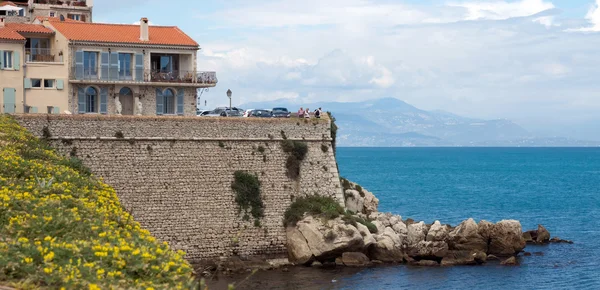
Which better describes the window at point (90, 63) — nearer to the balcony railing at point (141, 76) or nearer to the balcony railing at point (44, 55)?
the balcony railing at point (141, 76)

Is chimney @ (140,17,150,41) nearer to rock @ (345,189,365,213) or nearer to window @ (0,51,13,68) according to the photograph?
window @ (0,51,13,68)

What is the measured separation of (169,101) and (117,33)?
4.62 m

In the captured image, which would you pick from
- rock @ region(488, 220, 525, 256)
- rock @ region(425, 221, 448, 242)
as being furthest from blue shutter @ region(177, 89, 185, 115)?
rock @ region(488, 220, 525, 256)

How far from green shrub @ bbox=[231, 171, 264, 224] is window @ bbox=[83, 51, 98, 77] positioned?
32.9ft

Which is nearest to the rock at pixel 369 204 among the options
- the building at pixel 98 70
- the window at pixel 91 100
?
the building at pixel 98 70

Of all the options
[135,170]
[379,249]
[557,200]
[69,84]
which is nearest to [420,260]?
[379,249]

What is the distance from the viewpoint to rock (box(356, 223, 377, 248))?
42250mm

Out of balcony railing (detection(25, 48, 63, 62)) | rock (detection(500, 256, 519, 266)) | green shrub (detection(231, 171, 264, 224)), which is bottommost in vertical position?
rock (detection(500, 256, 519, 266))

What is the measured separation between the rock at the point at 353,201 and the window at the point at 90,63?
14.6 m

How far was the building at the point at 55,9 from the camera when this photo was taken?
2490 inches

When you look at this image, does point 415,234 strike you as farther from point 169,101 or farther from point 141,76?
point 141,76

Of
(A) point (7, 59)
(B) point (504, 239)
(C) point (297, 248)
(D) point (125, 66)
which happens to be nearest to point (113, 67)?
(D) point (125, 66)

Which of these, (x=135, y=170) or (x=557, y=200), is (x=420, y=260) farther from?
(x=557, y=200)

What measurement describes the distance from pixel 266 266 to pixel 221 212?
329cm
